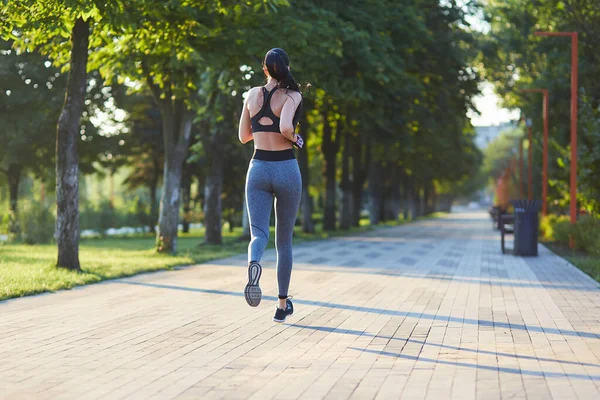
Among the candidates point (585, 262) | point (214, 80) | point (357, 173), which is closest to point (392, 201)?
point (357, 173)

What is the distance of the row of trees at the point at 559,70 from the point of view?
24.6 m

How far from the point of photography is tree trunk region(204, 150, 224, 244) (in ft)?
83.7

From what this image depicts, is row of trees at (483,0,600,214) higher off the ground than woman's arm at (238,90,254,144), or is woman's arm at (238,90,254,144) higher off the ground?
row of trees at (483,0,600,214)

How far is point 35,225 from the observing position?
2967 cm

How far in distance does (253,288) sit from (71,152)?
812 cm

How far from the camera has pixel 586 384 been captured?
5.68 metres

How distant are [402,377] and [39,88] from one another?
29.5 metres

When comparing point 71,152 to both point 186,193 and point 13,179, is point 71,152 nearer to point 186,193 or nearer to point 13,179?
point 13,179

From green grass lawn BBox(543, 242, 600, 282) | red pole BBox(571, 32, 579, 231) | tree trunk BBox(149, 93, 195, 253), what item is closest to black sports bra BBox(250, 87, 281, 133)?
green grass lawn BBox(543, 242, 600, 282)

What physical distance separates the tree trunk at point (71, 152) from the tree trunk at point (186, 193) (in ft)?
93.7

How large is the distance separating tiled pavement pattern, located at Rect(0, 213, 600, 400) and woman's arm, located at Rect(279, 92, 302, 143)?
158cm

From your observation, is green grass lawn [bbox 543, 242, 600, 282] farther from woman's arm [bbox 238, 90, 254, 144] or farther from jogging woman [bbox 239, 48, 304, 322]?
woman's arm [bbox 238, 90, 254, 144]

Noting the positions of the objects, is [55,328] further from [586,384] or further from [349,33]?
[349,33]

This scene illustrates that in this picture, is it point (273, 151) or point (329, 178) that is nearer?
point (273, 151)
